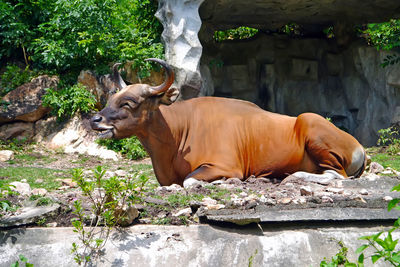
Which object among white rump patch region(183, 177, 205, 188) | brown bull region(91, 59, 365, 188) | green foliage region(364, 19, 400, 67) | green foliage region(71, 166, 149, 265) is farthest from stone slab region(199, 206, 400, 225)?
green foliage region(364, 19, 400, 67)

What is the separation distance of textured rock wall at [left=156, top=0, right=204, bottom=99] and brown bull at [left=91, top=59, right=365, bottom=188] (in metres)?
3.75

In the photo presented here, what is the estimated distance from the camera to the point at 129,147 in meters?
9.60

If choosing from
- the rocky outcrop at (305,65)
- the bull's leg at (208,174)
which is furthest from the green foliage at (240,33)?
the bull's leg at (208,174)

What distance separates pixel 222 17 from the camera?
37.0 ft

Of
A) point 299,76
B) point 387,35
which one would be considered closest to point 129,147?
point 299,76

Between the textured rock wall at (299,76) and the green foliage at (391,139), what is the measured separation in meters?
1.12

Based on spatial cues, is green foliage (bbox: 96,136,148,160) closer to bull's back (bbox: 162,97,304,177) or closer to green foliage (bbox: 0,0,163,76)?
green foliage (bbox: 0,0,163,76)

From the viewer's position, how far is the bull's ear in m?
5.56

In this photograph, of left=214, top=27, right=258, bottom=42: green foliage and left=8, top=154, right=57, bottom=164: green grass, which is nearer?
left=8, top=154, right=57, bottom=164: green grass

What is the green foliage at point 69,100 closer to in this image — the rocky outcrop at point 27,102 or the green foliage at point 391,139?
the rocky outcrop at point 27,102

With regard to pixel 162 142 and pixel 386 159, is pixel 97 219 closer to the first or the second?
pixel 162 142

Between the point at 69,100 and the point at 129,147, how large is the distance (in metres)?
1.71

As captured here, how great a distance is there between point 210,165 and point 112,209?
7.55 feet

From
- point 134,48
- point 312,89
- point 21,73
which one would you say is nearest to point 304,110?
point 312,89
